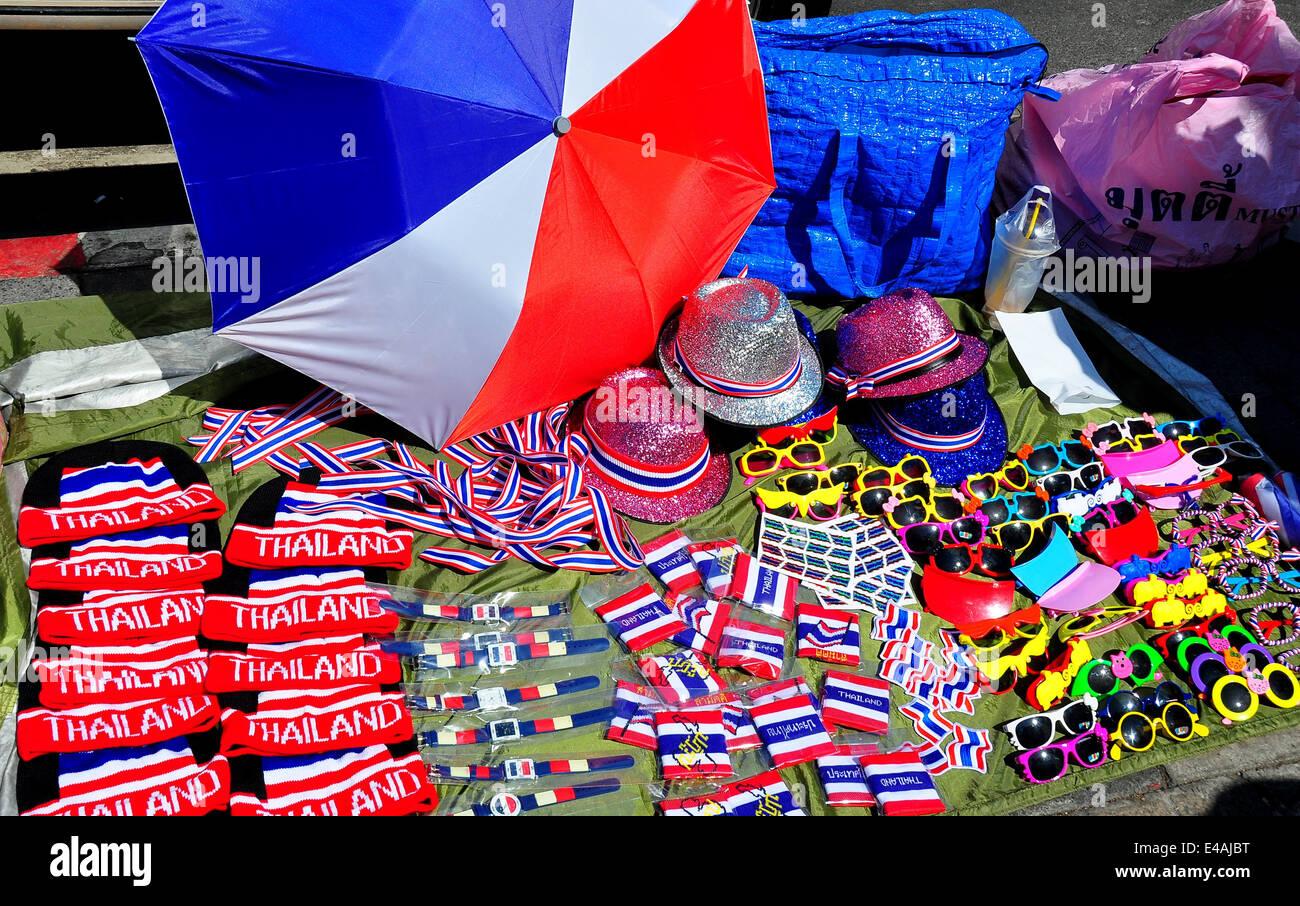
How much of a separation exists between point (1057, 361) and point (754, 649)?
7.36 ft

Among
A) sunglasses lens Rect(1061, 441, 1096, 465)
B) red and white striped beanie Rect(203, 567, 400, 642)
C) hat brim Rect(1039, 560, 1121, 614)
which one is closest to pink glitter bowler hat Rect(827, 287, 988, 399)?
sunglasses lens Rect(1061, 441, 1096, 465)

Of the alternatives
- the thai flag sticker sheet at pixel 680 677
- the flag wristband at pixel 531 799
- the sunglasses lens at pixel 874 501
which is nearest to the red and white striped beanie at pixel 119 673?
the flag wristband at pixel 531 799

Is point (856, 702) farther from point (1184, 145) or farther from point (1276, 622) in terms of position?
point (1184, 145)

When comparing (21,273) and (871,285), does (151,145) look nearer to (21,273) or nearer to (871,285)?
(21,273)

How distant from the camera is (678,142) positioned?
3.79m

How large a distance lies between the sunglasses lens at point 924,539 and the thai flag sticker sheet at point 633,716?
1226 mm

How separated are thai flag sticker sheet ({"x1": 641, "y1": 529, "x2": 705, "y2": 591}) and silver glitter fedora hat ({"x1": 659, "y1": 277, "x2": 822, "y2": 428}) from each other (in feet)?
1.67

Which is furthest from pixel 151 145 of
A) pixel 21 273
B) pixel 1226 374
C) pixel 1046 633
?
pixel 1226 374

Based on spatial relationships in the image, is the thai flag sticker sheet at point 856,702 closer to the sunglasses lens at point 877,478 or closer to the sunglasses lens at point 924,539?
the sunglasses lens at point 924,539

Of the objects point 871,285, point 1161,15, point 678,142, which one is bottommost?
point 871,285

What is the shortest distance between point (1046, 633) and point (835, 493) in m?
0.94

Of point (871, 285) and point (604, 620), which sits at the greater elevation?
point (871, 285)

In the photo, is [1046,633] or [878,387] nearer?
[1046,633]

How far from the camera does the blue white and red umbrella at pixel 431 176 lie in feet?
10.3
